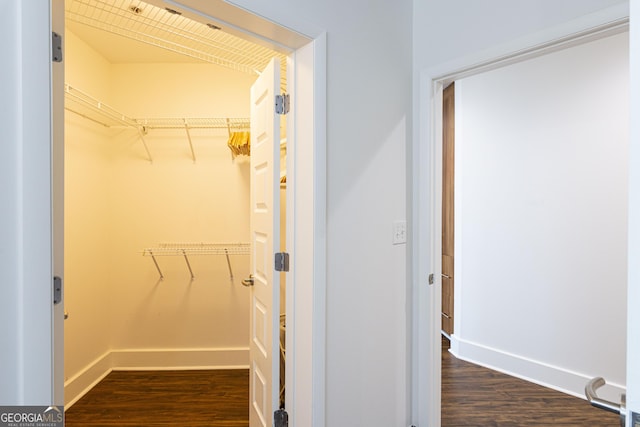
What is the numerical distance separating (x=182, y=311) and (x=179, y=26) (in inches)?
87.6

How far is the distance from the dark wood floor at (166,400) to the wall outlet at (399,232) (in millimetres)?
1553

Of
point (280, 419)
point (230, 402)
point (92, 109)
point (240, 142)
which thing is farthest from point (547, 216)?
point (92, 109)

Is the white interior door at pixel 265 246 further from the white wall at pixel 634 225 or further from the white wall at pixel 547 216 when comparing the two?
the white wall at pixel 547 216

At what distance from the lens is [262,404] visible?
1.67 metres

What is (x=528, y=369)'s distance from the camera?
2.58 metres

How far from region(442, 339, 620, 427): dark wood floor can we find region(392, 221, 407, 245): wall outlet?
1295 millimetres

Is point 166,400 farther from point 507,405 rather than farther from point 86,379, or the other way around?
point 507,405

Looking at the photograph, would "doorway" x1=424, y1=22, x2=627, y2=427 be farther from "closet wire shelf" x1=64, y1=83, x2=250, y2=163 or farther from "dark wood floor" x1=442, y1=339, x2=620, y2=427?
"closet wire shelf" x1=64, y1=83, x2=250, y2=163

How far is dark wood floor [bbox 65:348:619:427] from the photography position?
2090mm

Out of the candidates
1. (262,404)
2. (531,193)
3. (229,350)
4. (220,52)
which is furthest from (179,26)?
(531,193)

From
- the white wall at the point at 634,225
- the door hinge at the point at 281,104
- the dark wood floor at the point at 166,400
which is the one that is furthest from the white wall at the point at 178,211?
the white wall at the point at 634,225

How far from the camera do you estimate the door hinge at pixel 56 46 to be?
874mm

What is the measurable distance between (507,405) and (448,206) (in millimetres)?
1746

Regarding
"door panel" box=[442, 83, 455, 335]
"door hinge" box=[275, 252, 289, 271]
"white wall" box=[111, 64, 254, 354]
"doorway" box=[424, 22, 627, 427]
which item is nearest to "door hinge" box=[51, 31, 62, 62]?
"door hinge" box=[275, 252, 289, 271]
